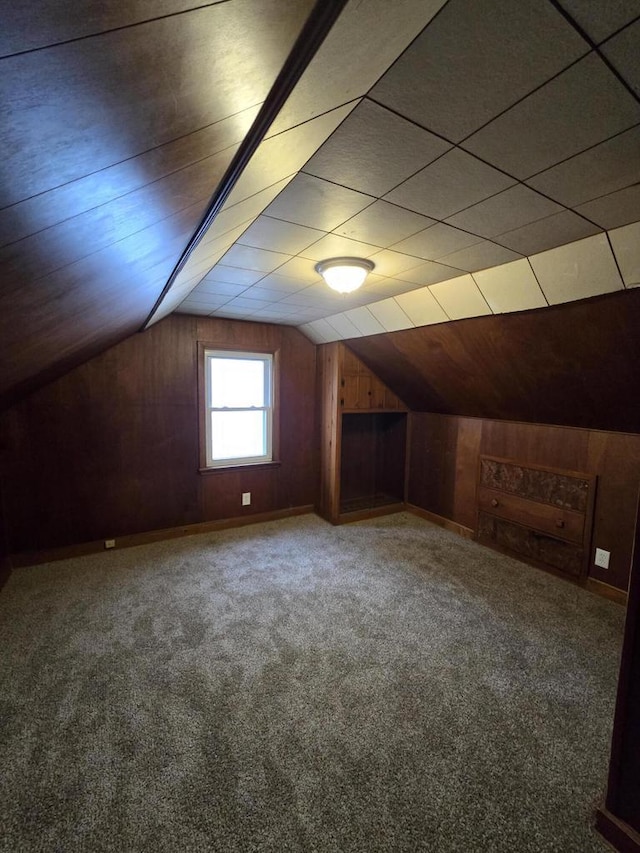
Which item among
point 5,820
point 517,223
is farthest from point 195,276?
point 5,820

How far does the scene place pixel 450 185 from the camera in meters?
1.30

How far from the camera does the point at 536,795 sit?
1318mm

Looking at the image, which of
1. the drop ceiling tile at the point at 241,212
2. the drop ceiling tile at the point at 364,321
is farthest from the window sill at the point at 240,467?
the drop ceiling tile at the point at 241,212

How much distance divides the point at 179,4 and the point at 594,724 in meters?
2.59

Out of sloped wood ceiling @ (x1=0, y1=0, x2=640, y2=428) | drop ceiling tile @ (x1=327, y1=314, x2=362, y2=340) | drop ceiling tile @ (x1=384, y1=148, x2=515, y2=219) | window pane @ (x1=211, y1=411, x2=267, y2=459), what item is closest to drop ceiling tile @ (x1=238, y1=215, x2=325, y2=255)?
sloped wood ceiling @ (x1=0, y1=0, x2=640, y2=428)

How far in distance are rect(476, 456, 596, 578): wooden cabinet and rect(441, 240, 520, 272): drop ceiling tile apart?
1.78m

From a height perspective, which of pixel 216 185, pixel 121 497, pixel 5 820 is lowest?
pixel 5 820

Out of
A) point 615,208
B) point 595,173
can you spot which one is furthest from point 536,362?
point 595,173

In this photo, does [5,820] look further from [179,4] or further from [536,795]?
[179,4]

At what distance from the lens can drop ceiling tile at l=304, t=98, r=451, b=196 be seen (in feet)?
3.30

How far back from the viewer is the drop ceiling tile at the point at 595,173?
1.07 meters

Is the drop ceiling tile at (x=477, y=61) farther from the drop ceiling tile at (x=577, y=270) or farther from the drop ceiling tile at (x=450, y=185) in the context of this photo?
the drop ceiling tile at (x=577, y=270)

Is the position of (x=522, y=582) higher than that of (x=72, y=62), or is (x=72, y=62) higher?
(x=72, y=62)

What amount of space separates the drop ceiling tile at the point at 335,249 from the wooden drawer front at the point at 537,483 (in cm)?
228
